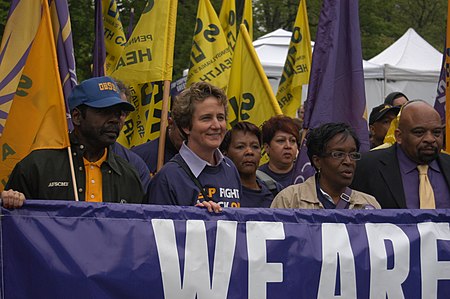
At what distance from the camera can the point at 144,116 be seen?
28.5ft

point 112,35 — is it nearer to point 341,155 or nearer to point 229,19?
point 229,19

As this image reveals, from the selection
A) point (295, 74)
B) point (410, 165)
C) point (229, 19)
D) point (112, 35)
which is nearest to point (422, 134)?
point (410, 165)

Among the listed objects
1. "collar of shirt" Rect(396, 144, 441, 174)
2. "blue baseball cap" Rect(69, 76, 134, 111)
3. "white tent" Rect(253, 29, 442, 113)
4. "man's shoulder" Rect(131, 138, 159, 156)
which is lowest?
"collar of shirt" Rect(396, 144, 441, 174)

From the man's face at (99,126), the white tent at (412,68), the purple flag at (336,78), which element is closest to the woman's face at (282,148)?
the purple flag at (336,78)

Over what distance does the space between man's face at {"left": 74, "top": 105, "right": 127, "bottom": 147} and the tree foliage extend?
1263cm

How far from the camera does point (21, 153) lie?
17.7 feet

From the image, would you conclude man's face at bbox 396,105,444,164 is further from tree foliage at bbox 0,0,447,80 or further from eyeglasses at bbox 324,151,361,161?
tree foliage at bbox 0,0,447,80

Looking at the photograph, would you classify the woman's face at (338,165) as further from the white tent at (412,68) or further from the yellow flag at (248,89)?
the white tent at (412,68)

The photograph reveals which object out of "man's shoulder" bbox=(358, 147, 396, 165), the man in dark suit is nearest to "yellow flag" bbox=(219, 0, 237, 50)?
"man's shoulder" bbox=(358, 147, 396, 165)

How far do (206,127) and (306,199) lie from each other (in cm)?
71

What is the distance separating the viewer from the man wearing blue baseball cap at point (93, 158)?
5.25 m

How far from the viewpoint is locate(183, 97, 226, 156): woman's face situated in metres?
5.64

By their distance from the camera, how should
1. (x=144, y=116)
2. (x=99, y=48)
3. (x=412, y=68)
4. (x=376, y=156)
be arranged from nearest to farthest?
(x=376, y=156) → (x=144, y=116) → (x=99, y=48) → (x=412, y=68)

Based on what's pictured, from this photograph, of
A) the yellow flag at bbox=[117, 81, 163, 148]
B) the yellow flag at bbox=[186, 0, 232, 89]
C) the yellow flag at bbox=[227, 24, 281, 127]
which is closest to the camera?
the yellow flag at bbox=[227, 24, 281, 127]
